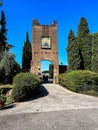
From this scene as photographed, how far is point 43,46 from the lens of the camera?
89.9 feet

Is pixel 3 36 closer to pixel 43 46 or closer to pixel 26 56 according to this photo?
pixel 43 46

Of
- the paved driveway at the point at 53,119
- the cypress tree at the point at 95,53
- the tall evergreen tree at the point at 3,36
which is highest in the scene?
the tall evergreen tree at the point at 3,36

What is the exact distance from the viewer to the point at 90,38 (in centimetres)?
2539

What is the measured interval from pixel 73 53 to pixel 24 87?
10971 mm

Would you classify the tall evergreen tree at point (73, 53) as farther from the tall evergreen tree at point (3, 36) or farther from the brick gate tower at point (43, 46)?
the tall evergreen tree at point (3, 36)

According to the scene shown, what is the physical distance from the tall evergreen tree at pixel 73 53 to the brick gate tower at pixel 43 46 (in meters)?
2.47

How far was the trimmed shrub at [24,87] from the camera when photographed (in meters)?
15.4

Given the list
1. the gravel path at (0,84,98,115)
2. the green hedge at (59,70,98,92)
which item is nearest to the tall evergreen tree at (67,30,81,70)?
the green hedge at (59,70,98,92)

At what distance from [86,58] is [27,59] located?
58.3 feet

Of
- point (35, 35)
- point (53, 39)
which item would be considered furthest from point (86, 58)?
point (35, 35)

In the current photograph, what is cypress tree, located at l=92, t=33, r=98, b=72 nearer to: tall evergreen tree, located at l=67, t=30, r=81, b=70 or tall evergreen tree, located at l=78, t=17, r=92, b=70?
tall evergreen tree, located at l=78, t=17, r=92, b=70

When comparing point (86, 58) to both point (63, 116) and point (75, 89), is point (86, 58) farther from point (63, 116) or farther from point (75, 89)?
point (63, 116)

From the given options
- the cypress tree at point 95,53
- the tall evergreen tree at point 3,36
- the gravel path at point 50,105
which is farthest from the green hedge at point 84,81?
the tall evergreen tree at point 3,36

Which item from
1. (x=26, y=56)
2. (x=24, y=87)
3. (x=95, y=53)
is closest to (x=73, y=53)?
(x=95, y=53)
